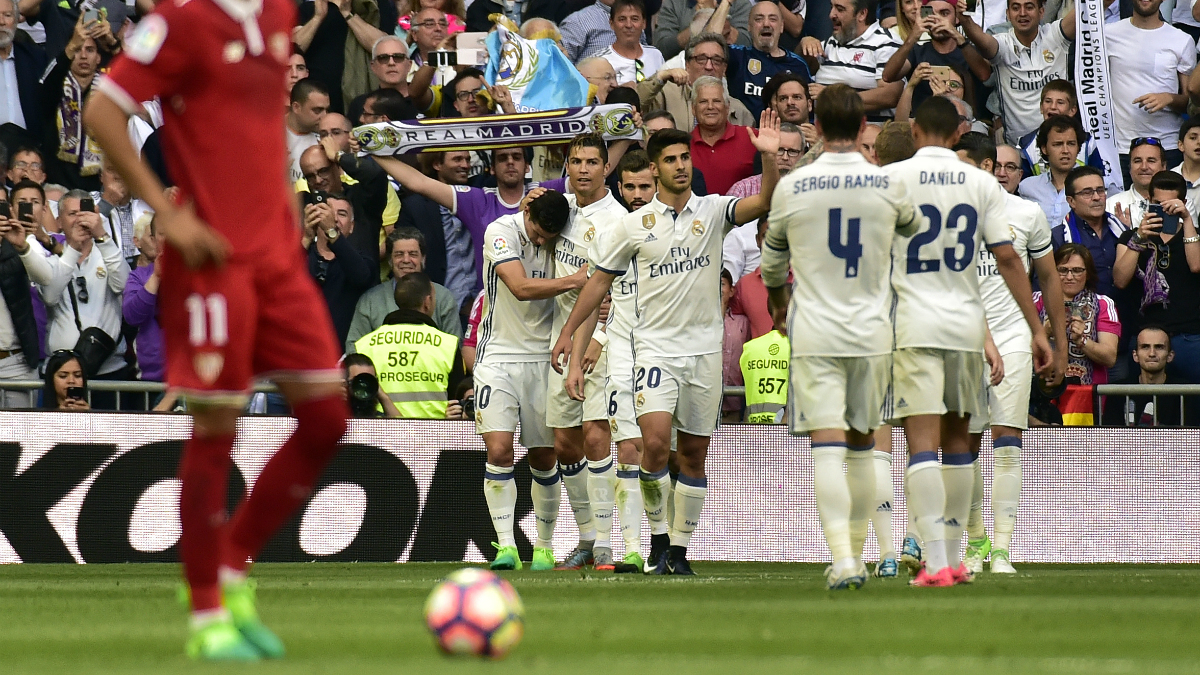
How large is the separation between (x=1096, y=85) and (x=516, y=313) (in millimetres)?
6615

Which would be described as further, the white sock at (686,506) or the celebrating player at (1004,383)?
the white sock at (686,506)

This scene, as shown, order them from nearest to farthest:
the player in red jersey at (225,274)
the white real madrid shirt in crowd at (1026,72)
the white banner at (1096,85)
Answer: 1. the player in red jersey at (225,274)
2. the white banner at (1096,85)
3. the white real madrid shirt in crowd at (1026,72)

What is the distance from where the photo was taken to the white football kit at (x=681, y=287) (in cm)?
1050

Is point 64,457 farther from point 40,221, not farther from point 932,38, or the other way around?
point 932,38

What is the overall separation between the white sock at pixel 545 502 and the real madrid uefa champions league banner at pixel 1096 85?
6221 millimetres

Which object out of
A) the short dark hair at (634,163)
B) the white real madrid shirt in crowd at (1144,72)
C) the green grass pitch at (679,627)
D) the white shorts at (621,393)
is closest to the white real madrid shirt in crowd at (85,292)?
the green grass pitch at (679,627)

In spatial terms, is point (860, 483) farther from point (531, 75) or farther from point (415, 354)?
point (531, 75)

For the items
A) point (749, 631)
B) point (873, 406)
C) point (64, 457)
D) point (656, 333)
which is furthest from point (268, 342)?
point (64, 457)

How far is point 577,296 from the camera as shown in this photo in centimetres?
1173

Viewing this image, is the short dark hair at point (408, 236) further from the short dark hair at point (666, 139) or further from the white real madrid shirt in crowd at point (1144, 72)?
the white real madrid shirt in crowd at point (1144, 72)

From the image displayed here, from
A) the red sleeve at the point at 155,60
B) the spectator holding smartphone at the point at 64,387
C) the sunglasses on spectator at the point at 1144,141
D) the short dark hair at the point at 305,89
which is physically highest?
the red sleeve at the point at 155,60

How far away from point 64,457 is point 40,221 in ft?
7.39

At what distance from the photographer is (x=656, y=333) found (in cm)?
1054

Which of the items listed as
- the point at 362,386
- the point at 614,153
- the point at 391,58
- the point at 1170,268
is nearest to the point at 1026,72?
the point at 1170,268
